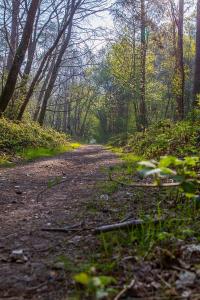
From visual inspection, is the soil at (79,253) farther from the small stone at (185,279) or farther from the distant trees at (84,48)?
the distant trees at (84,48)

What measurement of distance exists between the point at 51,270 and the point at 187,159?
3.61ft

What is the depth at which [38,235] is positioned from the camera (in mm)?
2967

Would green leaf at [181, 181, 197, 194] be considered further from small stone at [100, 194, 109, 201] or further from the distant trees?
the distant trees

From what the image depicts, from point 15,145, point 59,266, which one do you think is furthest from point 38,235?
point 15,145

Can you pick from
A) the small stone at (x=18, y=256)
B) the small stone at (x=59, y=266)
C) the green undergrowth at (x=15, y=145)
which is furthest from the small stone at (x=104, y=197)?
the green undergrowth at (x=15, y=145)

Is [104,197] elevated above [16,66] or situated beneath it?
situated beneath

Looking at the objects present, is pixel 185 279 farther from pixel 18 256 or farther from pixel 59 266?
pixel 18 256

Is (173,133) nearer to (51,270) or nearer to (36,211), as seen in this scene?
(36,211)

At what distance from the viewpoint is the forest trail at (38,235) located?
6.86ft

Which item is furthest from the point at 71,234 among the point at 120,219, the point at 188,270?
the point at 188,270

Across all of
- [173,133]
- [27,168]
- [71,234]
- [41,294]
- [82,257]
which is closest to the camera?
[41,294]

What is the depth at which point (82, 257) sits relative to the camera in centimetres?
243

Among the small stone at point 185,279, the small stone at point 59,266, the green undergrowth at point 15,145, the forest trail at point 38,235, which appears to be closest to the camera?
the small stone at point 185,279

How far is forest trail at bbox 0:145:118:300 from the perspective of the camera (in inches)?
82.3
